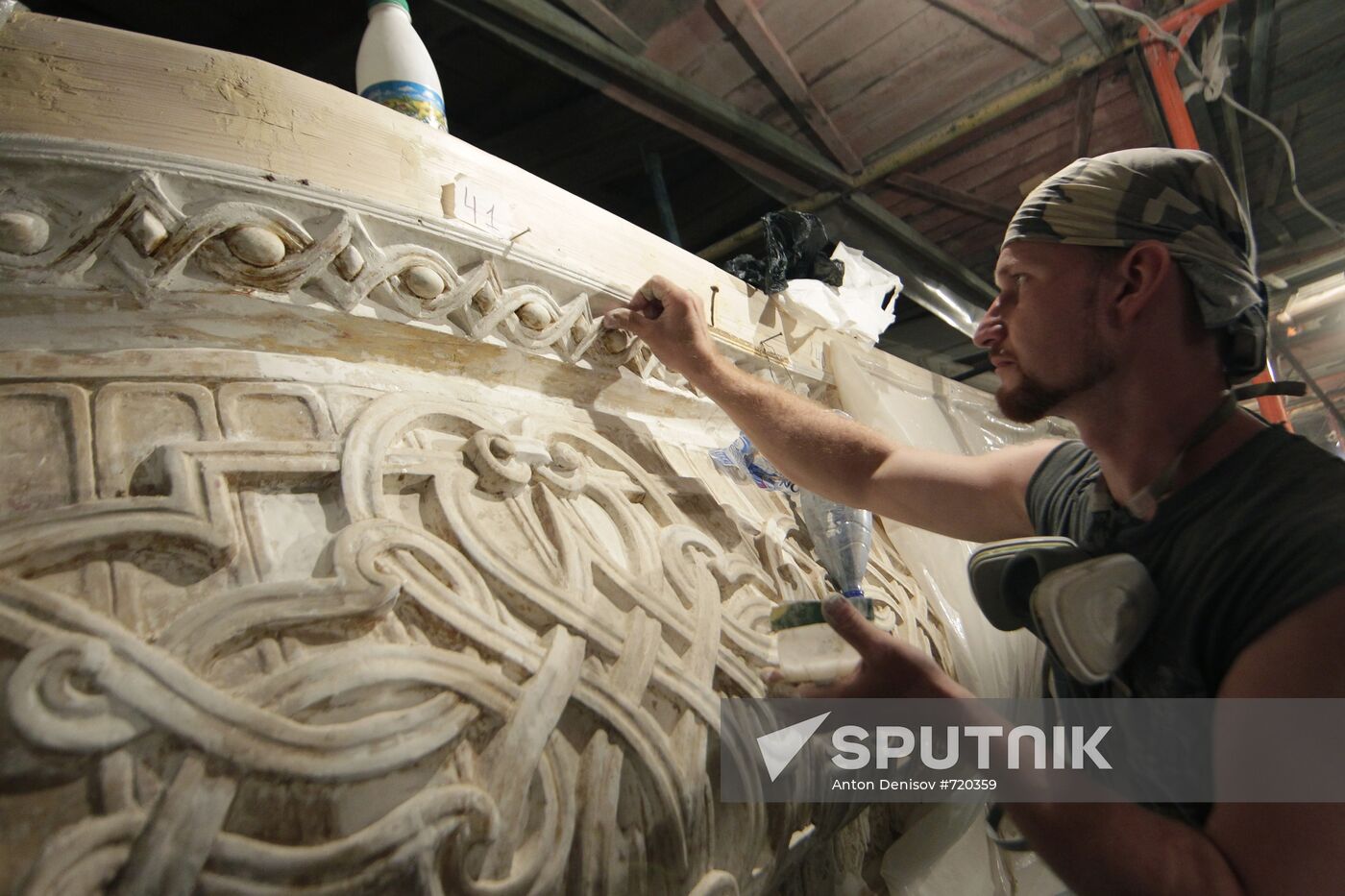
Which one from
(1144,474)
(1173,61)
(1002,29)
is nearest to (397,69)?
(1144,474)

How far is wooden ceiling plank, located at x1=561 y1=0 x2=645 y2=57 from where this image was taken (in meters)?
1.36

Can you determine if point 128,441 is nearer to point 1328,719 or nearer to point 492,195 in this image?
point 492,195

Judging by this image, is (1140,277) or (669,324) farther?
(669,324)

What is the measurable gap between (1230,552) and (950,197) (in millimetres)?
1690

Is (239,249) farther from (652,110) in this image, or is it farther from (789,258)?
(652,110)

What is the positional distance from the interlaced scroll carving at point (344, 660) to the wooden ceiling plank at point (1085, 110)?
1757 mm

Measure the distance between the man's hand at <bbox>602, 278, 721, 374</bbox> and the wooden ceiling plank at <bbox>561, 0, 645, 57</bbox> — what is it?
82 centimetres

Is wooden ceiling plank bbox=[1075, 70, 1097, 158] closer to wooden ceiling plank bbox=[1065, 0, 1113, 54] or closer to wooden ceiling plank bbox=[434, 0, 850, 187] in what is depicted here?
wooden ceiling plank bbox=[1065, 0, 1113, 54]

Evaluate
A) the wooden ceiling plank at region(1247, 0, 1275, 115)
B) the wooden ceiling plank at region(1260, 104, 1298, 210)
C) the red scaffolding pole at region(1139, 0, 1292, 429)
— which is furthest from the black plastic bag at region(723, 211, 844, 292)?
the wooden ceiling plank at region(1260, 104, 1298, 210)

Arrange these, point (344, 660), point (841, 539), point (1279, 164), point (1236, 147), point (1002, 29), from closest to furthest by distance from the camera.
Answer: point (344, 660)
point (841, 539)
point (1002, 29)
point (1236, 147)
point (1279, 164)

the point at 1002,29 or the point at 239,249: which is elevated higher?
the point at 1002,29

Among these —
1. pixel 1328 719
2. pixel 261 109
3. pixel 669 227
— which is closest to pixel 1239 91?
pixel 669 227

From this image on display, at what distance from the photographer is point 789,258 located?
4.46 feet

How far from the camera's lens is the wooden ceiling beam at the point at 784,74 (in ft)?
4.53
